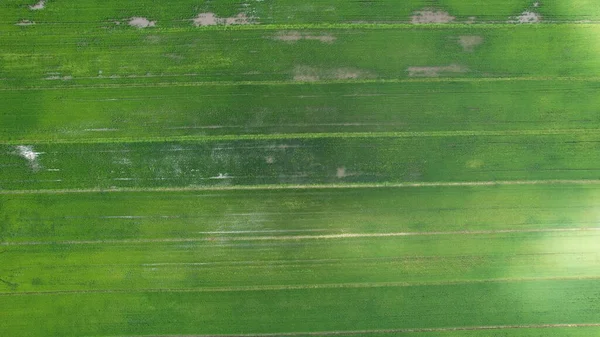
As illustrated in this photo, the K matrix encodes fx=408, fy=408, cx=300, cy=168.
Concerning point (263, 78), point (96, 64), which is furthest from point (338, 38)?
point (96, 64)

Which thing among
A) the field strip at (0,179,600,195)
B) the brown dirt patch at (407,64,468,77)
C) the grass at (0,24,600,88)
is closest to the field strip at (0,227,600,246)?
the field strip at (0,179,600,195)

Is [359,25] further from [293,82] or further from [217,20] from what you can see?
[217,20]

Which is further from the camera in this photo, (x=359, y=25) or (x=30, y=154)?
(x=359, y=25)

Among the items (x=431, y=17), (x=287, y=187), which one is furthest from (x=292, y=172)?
(x=431, y=17)

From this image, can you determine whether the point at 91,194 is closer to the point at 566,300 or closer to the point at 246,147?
the point at 246,147

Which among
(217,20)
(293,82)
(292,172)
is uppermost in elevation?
(217,20)

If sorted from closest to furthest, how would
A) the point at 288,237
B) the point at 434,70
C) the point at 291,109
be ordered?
the point at 288,237, the point at 291,109, the point at 434,70
